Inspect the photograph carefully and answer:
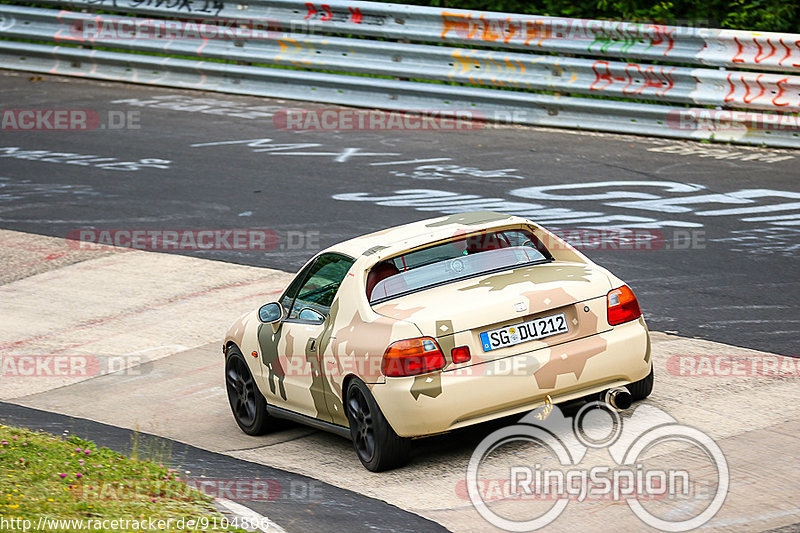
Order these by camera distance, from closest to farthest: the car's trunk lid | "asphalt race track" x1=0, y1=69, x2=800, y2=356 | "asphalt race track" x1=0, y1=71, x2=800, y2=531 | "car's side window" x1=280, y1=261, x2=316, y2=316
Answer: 1. the car's trunk lid
2. "asphalt race track" x1=0, y1=71, x2=800, y2=531
3. "car's side window" x1=280, y1=261, x2=316, y2=316
4. "asphalt race track" x1=0, y1=69, x2=800, y2=356

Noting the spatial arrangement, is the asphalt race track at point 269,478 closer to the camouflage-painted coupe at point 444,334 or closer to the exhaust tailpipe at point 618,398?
the camouflage-painted coupe at point 444,334

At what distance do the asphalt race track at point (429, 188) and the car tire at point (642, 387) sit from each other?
149 cm

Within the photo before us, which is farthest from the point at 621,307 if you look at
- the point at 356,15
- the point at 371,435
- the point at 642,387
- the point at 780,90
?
the point at 356,15

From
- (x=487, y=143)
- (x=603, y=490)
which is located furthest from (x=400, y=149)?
(x=603, y=490)

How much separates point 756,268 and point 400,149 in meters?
6.96

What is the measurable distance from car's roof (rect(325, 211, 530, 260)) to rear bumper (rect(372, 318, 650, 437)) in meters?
1.00

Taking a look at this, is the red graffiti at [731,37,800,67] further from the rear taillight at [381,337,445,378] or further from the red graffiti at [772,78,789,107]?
the rear taillight at [381,337,445,378]

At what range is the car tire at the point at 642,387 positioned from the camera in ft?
25.8

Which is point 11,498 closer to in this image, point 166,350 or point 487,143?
point 166,350

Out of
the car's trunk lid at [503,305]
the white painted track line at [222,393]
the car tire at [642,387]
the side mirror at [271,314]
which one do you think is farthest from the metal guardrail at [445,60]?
the side mirror at [271,314]

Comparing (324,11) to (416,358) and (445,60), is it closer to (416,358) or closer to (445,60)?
(445,60)

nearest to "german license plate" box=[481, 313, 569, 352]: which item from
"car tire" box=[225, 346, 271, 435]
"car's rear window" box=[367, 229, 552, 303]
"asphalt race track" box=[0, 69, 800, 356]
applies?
"car's rear window" box=[367, 229, 552, 303]

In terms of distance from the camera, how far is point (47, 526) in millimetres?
5711

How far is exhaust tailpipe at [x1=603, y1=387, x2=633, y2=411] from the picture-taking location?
7.62 m
